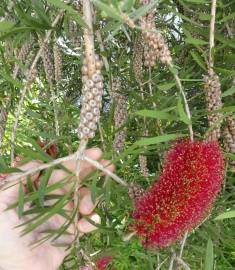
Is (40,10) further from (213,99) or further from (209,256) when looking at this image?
(209,256)

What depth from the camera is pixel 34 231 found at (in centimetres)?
92

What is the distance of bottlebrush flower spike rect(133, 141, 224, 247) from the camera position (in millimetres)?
826

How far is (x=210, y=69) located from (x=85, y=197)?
312mm

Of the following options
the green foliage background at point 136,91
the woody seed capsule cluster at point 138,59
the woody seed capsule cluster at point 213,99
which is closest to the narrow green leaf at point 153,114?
the green foliage background at point 136,91

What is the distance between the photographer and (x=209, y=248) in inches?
31.9

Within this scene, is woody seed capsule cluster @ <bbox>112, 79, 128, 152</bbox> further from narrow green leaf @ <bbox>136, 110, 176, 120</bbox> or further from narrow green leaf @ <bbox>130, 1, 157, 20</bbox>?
narrow green leaf @ <bbox>130, 1, 157, 20</bbox>

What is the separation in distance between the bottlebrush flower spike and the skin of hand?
11 centimetres

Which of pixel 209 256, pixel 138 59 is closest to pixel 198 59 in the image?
pixel 138 59

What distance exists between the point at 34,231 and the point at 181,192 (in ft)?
0.94

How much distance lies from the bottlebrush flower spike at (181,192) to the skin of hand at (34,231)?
108 mm

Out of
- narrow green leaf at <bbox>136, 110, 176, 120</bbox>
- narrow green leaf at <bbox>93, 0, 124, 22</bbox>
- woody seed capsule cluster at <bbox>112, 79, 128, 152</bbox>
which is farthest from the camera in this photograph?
woody seed capsule cluster at <bbox>112, 79, 128, 152</bbox>

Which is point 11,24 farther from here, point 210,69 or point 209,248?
point 209,248

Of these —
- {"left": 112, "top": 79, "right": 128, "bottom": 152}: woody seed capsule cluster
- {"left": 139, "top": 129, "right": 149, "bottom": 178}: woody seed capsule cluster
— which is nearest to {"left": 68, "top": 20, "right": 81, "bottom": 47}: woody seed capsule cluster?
{"left": 112, "top": 79, "right": 128, "bottom": 152}: woody seed capsule cluster

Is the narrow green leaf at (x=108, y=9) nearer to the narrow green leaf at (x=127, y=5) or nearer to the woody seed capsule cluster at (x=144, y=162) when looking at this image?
the narrow green leaf at (x=127, y=5)
